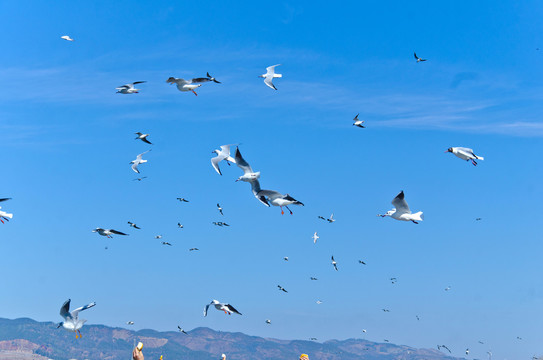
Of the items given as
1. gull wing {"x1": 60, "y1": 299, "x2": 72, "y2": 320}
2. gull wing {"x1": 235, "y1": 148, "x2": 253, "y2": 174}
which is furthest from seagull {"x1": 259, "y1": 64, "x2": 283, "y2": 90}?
gull wing {"x1": 60, "y1": 299, "x2": 72, "y2": 320}

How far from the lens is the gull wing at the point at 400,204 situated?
46.1 m

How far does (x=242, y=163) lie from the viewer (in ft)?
156

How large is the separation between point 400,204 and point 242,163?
36.0 ft

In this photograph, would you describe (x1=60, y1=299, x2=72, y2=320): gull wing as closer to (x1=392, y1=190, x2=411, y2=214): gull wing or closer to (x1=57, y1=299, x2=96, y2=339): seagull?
(x1=57, y1=299, x2=96, y2=339): seagull

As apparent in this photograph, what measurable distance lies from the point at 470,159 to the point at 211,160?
19.7 metres

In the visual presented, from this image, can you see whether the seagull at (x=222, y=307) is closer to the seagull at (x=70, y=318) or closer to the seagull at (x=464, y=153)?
the seagull at (x=70, y=318)

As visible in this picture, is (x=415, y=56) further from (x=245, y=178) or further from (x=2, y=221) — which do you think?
(x=2, y=221)

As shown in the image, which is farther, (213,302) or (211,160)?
(211,160)

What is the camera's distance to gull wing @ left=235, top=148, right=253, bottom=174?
46969 millimetres

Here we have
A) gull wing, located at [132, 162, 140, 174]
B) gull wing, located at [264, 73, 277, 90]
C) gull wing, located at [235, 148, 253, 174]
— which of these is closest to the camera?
gull wing, located at [235, 148, 253, 174]

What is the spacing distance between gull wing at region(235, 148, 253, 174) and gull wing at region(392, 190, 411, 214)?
9800 millimetres

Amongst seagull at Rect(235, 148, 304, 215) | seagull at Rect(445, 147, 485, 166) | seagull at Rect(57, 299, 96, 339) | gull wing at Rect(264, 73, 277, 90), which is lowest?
seagull at Rect(57, 299, 96, 339)

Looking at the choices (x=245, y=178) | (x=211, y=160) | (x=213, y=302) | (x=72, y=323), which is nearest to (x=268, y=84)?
(x=211, y=160)

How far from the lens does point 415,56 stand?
210 feet
